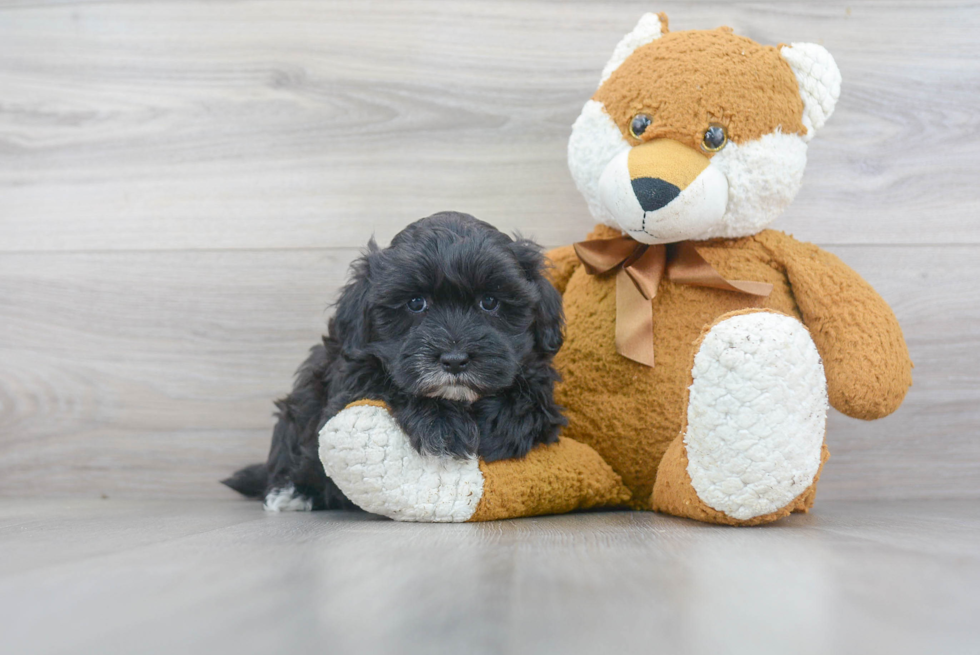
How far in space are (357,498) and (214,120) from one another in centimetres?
99

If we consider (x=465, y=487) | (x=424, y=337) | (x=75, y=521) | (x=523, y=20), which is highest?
(x=523, y=20)

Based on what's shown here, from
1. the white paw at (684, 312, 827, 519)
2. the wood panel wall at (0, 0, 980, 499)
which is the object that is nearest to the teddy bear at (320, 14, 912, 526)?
the white paw at (684, 312, 827, 519)

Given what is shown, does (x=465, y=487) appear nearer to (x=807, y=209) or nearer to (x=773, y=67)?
(x=773, y=67)

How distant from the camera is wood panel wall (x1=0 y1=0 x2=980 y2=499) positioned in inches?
61.4

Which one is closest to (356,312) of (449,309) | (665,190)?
(449,309)

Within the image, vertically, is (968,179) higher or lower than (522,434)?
higher

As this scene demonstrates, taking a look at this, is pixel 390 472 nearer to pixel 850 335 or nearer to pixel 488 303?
pixel 488 303

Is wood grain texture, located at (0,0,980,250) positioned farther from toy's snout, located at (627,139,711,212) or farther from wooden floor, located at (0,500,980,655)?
wooden floor, located at (0,500,980,655)

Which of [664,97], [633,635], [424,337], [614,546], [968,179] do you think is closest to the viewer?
[633,635]

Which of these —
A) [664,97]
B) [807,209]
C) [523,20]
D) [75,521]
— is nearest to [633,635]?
[664,97]

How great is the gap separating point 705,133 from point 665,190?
12 centimetres

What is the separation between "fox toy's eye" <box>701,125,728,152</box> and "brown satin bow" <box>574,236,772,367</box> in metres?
0.17

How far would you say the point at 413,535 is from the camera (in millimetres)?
914

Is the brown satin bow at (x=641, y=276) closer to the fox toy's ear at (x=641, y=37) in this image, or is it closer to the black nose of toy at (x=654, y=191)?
the black nose of toy at (x=654, y=191)
